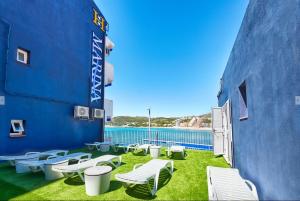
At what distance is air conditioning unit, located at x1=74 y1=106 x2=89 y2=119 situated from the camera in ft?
33.8

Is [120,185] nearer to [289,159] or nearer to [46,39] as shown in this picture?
[289,159]

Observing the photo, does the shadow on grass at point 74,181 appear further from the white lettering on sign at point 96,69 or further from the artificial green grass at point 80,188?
the white lettering on sign at point 96,69

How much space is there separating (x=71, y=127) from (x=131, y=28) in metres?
12.3

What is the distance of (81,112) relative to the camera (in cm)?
1058

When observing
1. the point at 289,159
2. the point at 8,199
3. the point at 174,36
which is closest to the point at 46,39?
the point at 8,199

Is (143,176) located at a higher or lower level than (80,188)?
higher

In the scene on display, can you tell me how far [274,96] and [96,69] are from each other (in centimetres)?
1228

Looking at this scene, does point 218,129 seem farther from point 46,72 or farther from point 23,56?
point 23,56

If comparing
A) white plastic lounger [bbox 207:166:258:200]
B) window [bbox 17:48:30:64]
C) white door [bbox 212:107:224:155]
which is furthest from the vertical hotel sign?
white plastic lounger [bbox 207:166:258:200]

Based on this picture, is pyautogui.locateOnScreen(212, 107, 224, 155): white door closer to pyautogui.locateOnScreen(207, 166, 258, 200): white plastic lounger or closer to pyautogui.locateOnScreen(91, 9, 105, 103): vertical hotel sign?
pyautogui.locateOnScreen(207, 166, 258, 200): white plastic lounger

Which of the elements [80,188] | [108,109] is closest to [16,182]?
[80,188]

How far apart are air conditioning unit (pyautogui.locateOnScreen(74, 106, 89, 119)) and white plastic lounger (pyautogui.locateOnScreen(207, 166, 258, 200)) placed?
27.9 feet

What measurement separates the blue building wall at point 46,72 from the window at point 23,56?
18cm

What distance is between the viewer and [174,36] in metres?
17.3
